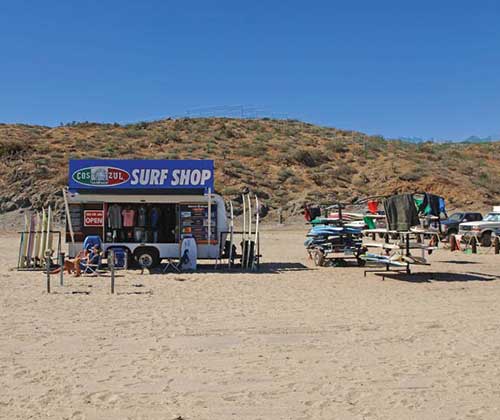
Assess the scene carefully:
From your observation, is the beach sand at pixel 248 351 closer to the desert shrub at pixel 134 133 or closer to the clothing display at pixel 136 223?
the clothing display at pixel 136 223

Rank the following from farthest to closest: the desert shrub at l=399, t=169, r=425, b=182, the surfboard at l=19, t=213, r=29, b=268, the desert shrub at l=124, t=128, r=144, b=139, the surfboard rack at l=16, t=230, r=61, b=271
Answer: the desert shrub at l=124, t=128, r=144, b=139 < the desert shrub at l=399, t=169, r=425, b=182 < the surfboard at l=19, t=213, r=29, b=268 < the surfboard rack at l=16, t=230, r=61, b=271

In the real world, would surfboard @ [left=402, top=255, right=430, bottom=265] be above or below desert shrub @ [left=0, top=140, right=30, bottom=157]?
below

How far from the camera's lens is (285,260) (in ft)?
74.0

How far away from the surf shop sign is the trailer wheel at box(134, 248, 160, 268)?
1.95 meters

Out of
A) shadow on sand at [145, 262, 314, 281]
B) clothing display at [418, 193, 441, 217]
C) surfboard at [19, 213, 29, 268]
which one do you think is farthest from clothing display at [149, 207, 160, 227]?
clothing display at [418, 193, 441, 217]

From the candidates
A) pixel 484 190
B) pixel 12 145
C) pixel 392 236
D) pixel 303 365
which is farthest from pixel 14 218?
pixel 303 365

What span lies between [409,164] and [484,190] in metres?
7.83

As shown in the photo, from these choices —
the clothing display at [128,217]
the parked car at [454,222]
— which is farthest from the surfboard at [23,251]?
the parked car at [454,222]

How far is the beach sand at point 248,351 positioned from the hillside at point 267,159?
32637 millimetres

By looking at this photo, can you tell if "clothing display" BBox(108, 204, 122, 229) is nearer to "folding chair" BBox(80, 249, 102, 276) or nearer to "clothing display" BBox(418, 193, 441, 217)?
"folding chair" BBox(80, 249, 102, 276)

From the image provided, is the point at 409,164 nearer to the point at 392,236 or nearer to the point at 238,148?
the point at 238,148

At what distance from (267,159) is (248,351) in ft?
160

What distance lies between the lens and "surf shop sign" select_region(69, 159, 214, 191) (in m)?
19.6

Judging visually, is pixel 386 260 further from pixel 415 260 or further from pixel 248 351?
pixel 248 351
